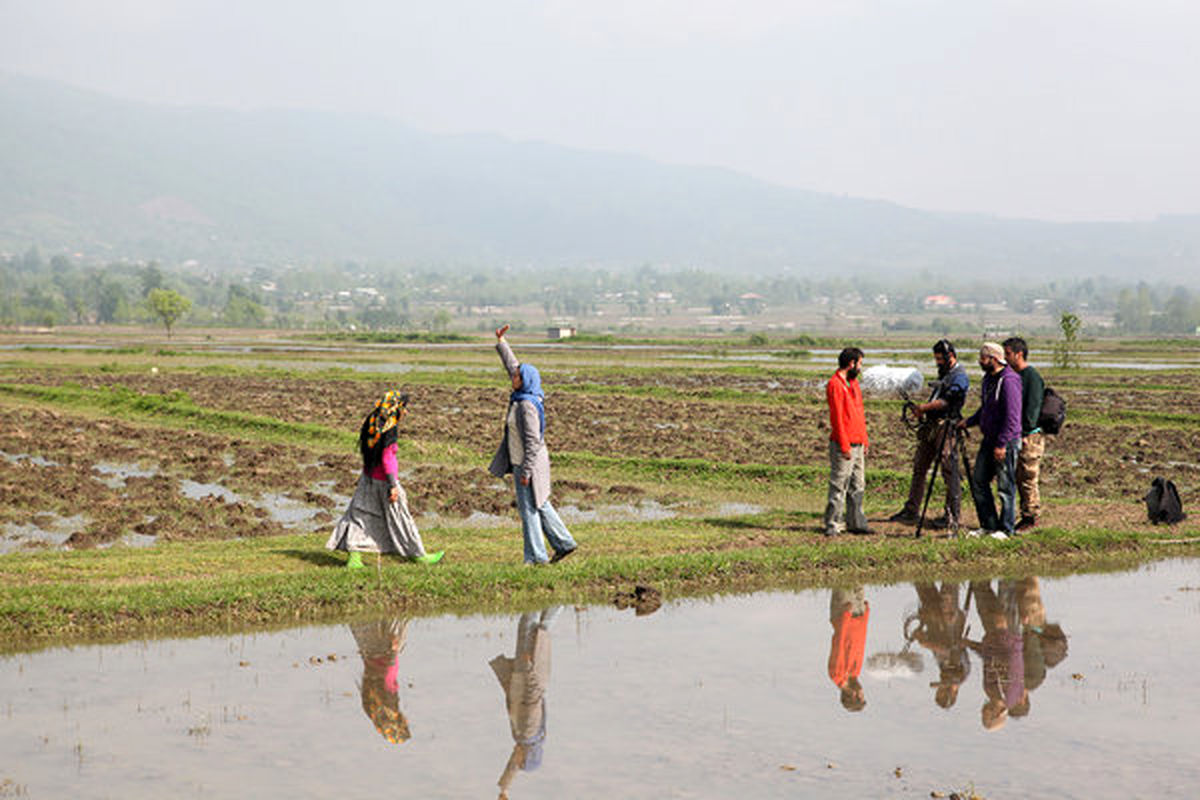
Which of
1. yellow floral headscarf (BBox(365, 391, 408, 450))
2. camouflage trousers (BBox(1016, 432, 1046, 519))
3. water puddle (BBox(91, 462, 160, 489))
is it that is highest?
yellow floral headscarf (BBox(365, 391, 408, 450))

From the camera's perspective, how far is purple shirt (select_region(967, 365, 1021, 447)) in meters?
14.9

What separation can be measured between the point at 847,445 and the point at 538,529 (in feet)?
12.7

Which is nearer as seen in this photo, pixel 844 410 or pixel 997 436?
pixel 844 410

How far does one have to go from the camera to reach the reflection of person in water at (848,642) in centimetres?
995

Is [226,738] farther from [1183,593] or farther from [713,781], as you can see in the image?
[1183,593]

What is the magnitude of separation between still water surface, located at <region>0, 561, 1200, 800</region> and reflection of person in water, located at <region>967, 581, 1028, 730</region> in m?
0.03

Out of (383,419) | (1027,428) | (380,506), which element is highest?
(383,419)

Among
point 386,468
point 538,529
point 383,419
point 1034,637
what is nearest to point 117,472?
point 386,468

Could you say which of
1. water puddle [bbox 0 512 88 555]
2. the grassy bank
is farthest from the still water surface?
water puddle [bbox 0 512 88 555]

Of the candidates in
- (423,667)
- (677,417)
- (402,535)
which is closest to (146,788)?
(423,667)

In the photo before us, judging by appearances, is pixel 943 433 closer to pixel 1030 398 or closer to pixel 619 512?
pixel 1030 398

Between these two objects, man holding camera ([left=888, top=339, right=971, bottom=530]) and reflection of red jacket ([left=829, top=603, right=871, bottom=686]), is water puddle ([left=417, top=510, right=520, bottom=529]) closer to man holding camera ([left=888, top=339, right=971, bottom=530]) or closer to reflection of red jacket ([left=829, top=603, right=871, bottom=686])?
man holding camera ([left=888, top=339, right=971, bottom=530])

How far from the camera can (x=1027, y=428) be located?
15242 millimetres

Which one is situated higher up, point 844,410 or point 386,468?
point 844,410
